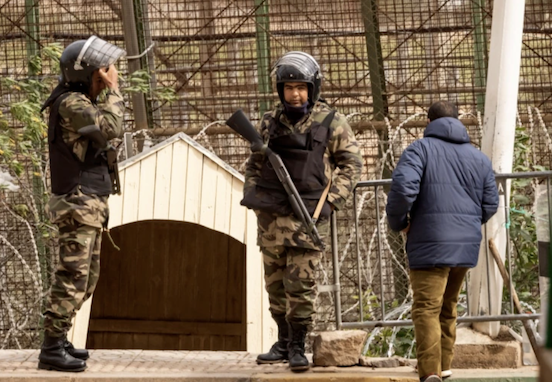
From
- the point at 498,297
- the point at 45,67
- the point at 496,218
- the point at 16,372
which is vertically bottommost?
the point at 16,372

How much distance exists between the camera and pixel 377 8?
981cm

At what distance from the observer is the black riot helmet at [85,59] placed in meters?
5.15

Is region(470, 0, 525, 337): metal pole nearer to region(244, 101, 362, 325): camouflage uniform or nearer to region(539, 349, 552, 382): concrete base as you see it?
region(244, 101, 362, 325): camouflage uniform

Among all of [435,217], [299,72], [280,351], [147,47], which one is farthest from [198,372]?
[147,47]

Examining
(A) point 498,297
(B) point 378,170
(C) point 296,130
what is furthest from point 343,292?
(C) point 296,130

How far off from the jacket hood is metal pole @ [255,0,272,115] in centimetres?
514

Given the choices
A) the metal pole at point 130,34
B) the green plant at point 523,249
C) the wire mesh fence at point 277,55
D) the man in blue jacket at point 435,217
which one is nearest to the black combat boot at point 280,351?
the man in blue jacket at point 435,217

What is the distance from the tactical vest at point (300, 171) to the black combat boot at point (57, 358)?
46.7 inches

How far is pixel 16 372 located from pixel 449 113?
8.28 ft

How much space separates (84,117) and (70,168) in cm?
28

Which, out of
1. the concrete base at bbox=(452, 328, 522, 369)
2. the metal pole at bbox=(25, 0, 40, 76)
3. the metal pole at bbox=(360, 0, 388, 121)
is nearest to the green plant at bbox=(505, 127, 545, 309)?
the concrete base at bbox=(452, 328, 522, 369)

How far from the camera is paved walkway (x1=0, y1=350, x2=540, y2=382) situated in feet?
16.7

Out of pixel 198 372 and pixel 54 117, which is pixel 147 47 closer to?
pixel 54 117

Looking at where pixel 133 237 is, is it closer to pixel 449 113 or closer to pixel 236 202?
pixel 236 202
